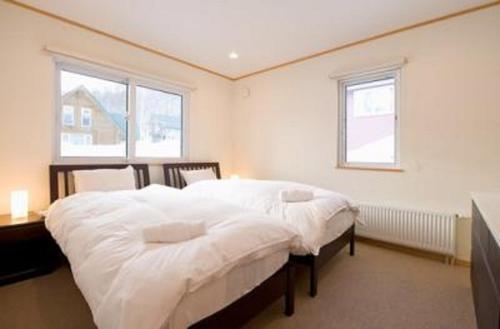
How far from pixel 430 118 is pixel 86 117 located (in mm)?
3896

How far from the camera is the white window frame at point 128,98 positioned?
279 cm

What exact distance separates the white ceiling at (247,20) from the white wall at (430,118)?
0.80 ft

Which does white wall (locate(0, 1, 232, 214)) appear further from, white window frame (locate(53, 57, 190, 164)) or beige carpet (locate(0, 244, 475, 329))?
beige carpet (locate(0, 244, 475, 329))

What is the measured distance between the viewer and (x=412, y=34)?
9.39 ft

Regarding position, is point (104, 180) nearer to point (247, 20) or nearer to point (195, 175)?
point (195, 175)

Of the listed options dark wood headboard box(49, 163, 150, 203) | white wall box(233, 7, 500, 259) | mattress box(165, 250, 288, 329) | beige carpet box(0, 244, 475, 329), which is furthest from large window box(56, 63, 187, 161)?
mattress box(165, 250, 288, 329)

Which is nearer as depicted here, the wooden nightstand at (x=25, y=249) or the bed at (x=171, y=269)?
the bed at (x=171, y=269)

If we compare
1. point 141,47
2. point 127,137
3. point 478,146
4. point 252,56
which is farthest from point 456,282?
point 141,47

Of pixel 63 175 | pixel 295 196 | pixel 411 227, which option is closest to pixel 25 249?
pixel 63 175

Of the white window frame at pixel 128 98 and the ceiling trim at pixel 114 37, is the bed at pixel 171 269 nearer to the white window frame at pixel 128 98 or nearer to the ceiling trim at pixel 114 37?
the white window frame at pixel 128 98

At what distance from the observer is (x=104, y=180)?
284 cm

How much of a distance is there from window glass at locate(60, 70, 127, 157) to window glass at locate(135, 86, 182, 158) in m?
0.22

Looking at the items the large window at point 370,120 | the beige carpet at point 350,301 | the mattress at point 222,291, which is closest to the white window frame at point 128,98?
the beige carpet at point 350,301

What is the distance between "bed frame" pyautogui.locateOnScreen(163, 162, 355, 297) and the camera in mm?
2035
